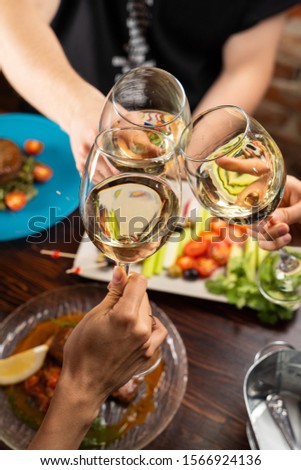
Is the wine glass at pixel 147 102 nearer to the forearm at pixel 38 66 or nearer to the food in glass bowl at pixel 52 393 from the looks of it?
the forearm at pixel 38 66

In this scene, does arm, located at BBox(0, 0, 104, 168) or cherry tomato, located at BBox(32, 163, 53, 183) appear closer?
arm, located at BBox(0, 0, 104, 168)

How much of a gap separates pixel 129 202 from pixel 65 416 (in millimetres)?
333

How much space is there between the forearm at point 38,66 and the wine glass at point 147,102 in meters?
0.23

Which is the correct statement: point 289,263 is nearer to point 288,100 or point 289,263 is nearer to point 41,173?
point 41,173

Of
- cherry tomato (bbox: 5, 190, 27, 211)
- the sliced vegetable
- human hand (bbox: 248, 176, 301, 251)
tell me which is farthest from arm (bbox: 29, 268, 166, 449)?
cherry tomato (bbox: 5, 190, 27, 211)

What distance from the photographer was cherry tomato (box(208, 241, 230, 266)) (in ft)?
3.93

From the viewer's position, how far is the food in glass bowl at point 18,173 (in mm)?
1355

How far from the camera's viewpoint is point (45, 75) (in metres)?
1.23

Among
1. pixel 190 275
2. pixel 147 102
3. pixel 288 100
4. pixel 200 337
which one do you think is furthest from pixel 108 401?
pixel 288 100

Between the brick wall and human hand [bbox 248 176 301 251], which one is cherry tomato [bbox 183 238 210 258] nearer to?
human hand [bbox 248 176 301 251]

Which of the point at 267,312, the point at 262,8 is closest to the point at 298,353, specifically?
the point at 267,312

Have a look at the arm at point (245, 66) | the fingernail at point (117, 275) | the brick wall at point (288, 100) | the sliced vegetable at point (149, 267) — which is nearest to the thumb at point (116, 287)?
the fingernail at point (117, 275)

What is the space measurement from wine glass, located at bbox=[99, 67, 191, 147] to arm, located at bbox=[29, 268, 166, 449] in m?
0.30

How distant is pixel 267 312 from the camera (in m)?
1.08
